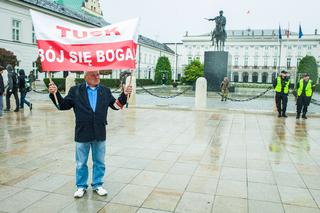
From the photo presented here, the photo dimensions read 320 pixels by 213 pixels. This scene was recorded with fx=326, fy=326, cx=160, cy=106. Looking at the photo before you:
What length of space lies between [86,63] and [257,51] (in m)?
103

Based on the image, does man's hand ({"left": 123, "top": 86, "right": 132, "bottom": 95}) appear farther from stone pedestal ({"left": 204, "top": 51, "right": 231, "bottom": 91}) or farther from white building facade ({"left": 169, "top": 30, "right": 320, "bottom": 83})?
white building facade ({"left": 169, "top": 30, "right": 320, "bottom": 83})

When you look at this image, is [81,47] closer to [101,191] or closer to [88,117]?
[88,117]

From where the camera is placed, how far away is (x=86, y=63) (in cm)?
425

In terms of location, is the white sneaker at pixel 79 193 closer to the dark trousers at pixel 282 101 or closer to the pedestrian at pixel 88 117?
the pedestrian at pixel 88 117

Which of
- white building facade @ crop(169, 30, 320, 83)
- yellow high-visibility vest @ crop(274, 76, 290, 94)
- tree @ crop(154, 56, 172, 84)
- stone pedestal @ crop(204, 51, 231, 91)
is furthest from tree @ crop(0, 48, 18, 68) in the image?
white building facade @ crop(169, 30, 320, 83)

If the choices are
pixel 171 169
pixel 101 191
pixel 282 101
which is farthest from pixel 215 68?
pixel 101 191

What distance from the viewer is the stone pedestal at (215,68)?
26.4 m

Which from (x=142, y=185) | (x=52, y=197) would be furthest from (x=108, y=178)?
(x=52, y=197)

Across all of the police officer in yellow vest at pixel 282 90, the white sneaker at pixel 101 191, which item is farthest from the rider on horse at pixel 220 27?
the white sneaker at pixel 101 191

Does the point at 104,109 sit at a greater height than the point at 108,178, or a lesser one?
greater

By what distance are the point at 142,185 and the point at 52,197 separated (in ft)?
4.17

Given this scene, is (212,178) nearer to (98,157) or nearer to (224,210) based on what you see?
(224,210)

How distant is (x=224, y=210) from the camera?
3.99m

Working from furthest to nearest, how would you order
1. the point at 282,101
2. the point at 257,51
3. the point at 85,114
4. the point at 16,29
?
1. the point at 257,51
2. the point at 16,29
3. the point at 282,101
4. the point at 85,114
